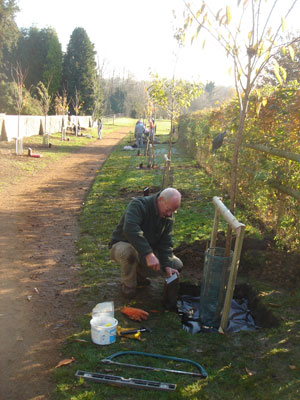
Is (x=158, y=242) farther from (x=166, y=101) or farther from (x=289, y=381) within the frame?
(x=166, y=101)

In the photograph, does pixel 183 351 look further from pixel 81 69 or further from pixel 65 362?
pixel 81 69

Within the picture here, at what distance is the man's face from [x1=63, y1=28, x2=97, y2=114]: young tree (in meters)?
40.2

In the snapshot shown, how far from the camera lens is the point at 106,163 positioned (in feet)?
57.0

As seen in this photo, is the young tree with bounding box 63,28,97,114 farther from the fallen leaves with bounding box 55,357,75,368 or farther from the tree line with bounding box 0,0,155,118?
the fallen leaves with bounding box 55,357,75,368

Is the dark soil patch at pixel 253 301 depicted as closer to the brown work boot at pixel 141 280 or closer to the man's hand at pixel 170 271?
the brown work boot at pixel 141 280

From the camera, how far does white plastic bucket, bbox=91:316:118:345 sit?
3479mm

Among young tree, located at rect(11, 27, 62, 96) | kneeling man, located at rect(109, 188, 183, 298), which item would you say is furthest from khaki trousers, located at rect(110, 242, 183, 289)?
young tree, located at rect(11, 27, 62, 96)

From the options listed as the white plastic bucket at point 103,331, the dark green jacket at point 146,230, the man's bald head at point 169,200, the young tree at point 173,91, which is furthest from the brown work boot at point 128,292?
the young tree at point 173,91

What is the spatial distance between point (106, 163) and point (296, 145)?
42.1 feet

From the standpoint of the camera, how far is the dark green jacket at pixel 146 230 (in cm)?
415

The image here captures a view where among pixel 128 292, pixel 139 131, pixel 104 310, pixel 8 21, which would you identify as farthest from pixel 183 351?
pixel 8 21

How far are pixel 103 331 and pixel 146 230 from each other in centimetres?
137

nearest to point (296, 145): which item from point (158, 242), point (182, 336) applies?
point (158, 242)

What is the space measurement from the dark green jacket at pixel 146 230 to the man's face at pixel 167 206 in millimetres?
84
